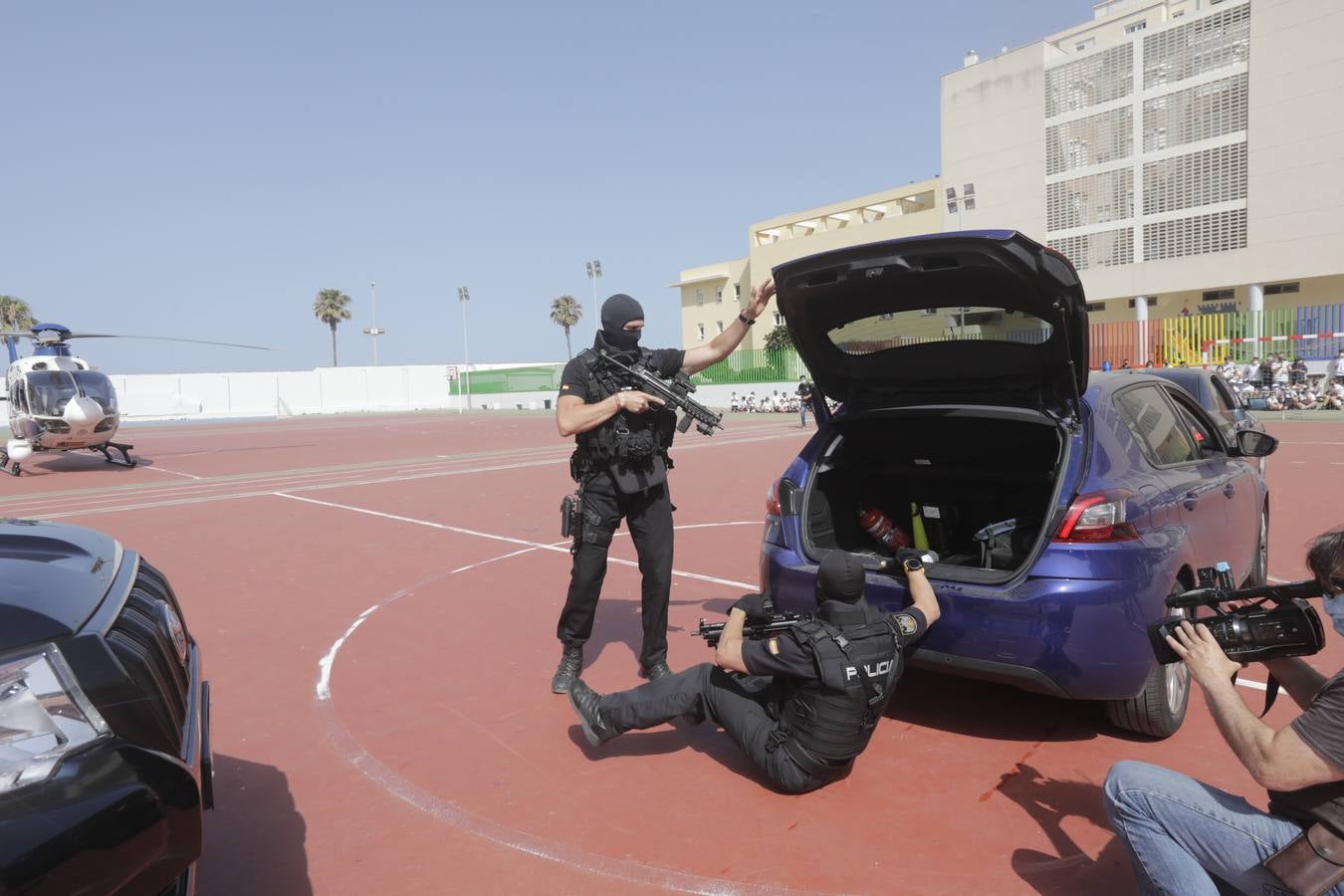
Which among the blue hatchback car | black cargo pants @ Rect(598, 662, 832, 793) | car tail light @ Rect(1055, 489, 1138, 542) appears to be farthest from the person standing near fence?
black cargo pants @ Rect(598, 662, 832, 793)

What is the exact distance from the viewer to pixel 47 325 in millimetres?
20703

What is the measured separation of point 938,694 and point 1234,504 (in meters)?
1.87

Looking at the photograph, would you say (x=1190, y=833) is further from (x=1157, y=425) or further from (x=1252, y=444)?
(x=1252, y=444)

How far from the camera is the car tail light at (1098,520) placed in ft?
11.8

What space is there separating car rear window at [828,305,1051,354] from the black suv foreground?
3.33 m

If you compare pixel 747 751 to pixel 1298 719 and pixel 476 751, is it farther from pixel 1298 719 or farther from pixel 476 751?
pixel 1298 719

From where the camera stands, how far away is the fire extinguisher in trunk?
4828mm

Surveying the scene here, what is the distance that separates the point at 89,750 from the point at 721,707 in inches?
90.0

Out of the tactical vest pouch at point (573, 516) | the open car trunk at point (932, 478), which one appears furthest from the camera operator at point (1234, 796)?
the tactical vest pouch at point (573, 516)

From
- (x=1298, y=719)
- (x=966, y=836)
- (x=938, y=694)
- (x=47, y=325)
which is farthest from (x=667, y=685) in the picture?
(x=47, y=325)

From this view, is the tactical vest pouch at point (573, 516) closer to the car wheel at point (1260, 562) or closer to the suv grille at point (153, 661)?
the suv grille at point (153, 661)

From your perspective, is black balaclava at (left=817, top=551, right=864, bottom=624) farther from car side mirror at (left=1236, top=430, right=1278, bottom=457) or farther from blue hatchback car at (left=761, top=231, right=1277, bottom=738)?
car side mirror at (left=1236, top=430, right=1278, bottom=457)

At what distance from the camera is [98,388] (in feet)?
65.0

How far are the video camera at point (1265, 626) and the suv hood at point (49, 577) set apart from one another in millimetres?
2882
